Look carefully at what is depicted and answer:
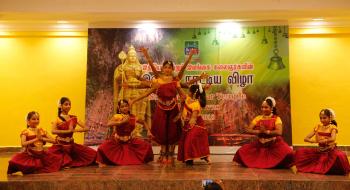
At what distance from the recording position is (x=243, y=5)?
23.3 ft

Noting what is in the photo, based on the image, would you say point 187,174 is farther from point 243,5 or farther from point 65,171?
point 243,5

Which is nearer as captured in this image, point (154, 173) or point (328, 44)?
point (154, 173)

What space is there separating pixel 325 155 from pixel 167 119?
2.22m

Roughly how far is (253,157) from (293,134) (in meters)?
2.71

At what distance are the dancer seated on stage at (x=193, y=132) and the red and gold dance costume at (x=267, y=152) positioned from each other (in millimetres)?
563

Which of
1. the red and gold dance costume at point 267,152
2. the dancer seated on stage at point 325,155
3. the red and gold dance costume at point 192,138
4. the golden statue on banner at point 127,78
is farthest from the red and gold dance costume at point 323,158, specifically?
the golden statue on banner at point 127,78

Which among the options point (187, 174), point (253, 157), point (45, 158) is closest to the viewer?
point (187, 174)

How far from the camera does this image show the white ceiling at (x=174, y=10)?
23.1 ft

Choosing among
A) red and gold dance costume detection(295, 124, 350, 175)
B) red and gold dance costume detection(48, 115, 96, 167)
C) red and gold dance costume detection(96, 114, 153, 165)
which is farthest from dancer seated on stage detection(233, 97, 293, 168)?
red and gold dance costume detection(48, 115, 96, 167)

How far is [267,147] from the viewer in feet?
18.5

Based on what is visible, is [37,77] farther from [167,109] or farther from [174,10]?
[167,109]

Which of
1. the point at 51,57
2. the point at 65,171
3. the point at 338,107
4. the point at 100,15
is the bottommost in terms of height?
the point at 65,171

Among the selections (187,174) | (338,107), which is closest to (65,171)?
(187,174)

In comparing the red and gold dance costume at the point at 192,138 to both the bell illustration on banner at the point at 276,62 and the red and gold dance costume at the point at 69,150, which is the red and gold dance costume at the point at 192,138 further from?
the bell illustration on banner at the point at 276,62
